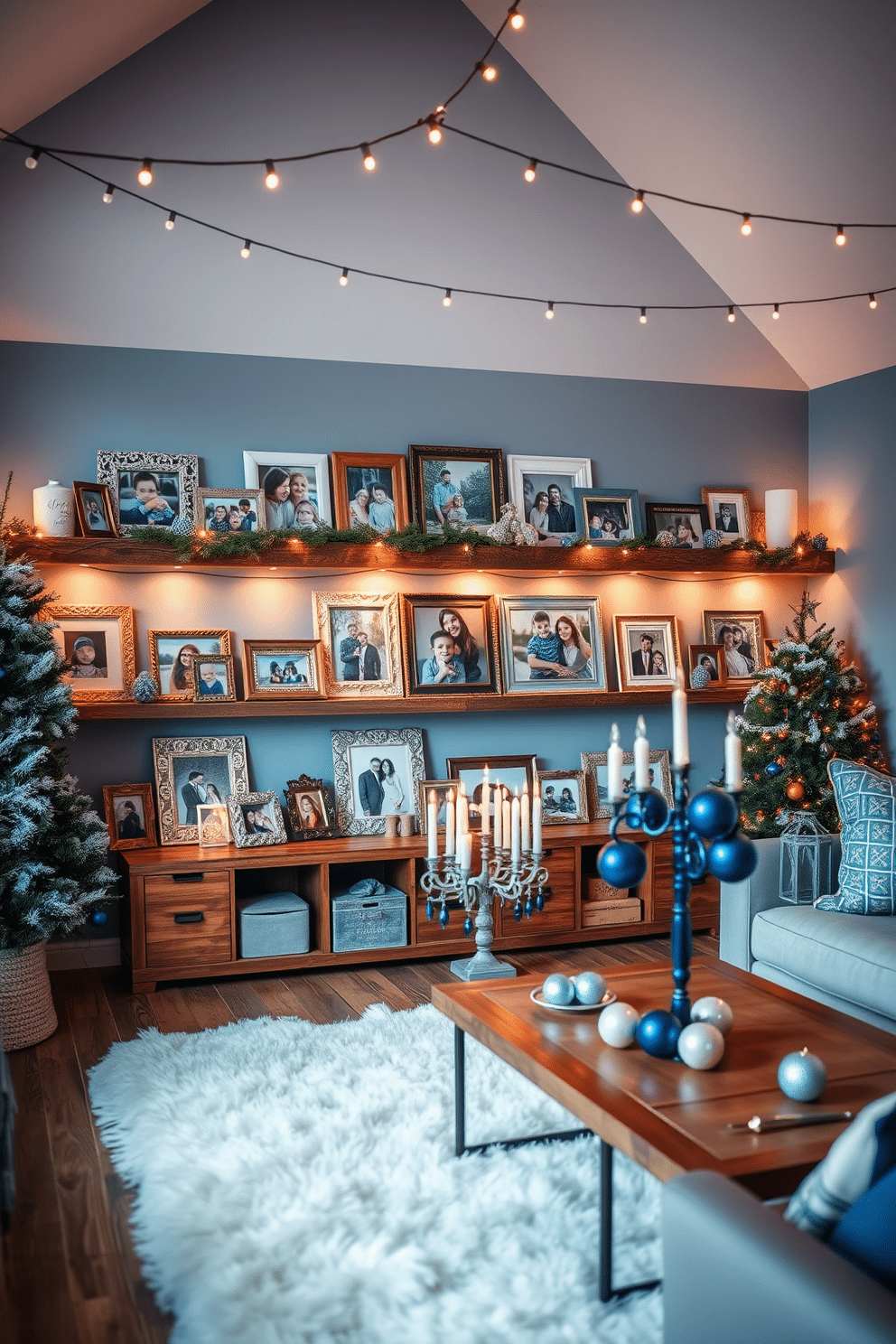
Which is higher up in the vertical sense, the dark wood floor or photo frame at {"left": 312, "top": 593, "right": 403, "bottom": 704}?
photo frame at {"left": 312, "top": 593, "right": 403, "bottom": 704}

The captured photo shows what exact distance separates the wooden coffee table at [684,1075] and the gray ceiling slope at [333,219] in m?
3.33

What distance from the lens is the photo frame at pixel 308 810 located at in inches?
198

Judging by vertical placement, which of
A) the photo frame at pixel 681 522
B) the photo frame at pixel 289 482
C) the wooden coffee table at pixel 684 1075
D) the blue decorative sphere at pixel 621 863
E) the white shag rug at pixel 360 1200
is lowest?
the white shag rug at pixel 360 1200

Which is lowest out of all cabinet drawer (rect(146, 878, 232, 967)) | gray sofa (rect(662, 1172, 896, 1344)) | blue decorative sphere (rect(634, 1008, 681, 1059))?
cabinet drawer (rect(146, 878, 232, 967))

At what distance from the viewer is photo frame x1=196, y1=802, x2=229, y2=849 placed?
4.89 metres

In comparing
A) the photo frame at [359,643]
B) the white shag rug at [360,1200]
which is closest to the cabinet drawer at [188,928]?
the white shag rug at [360,1200]

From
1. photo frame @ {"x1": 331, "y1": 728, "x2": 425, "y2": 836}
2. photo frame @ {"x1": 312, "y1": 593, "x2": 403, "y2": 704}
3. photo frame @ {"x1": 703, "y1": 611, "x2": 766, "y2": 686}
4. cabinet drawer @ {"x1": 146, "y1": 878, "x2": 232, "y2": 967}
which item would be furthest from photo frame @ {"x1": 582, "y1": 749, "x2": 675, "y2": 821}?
cabinet drawer @ {"x1": 146, "y1": 878, "x2": 232, "y2": 967}

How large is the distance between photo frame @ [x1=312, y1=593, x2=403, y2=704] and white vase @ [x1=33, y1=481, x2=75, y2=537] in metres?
1.19

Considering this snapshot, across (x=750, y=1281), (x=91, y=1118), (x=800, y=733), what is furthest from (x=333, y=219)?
(x=750, y=1281)

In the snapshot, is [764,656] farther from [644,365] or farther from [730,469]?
[644,365]

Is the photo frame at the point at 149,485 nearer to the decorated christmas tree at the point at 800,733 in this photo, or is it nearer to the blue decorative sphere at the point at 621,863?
the decorated christmas tree at the point at 800,733

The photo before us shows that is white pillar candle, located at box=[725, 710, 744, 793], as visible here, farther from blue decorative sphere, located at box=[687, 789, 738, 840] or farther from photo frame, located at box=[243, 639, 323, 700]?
photo frame, located at box=[243, 639, 323, 700]

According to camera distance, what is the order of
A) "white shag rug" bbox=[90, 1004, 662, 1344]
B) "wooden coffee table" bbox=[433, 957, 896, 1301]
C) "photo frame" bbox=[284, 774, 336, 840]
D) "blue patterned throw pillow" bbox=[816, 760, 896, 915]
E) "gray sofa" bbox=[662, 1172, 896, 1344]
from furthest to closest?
1. "photo frame" bbox=[284, 774, 336, 840]
2. "blue patterned throw pillow" bbox=[816, 760, 896, 915]
3. "white shag rug" bbox=[90, 1004, 662, 1344]
4. "wooden coffee table" bbox=[433, 957, 896, 1301]
5. "gray sofa" bbox=[662, 1172, 896, 1344]

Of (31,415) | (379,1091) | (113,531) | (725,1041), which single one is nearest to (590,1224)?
(725,1041)
